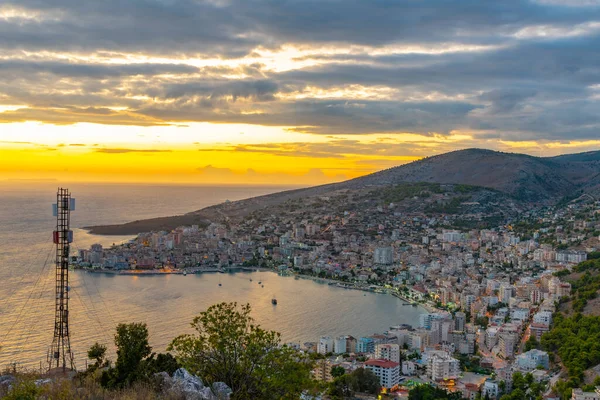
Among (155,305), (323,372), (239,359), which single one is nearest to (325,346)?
(323,372)

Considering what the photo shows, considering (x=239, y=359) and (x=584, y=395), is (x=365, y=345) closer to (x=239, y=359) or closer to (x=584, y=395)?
(x=584, y=395)

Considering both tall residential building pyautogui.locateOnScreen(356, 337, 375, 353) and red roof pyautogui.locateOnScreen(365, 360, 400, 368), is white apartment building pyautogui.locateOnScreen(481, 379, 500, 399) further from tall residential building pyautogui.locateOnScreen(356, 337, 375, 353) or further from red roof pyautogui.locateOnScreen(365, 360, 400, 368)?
tall residential building pyautogui.locateOnScreen(356, 337, 375, 353)

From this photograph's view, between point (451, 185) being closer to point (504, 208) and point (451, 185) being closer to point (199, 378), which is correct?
point (504, 208)

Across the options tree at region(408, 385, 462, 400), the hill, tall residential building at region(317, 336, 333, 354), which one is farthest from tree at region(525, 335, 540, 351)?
the hill

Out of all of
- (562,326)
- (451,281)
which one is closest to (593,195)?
(451,281)

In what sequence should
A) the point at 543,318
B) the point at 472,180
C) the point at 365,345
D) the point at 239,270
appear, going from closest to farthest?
1. the point at 365,345
2. the point at 543,318
3. the point at 239,270
4. the point at 472,180
